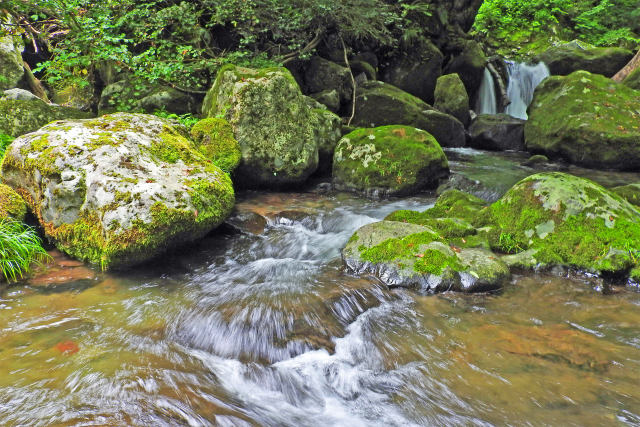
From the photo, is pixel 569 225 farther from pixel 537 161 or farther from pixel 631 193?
pixel 537 161

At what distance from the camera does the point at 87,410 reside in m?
2.29

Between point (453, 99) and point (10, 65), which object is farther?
point (453, 99)

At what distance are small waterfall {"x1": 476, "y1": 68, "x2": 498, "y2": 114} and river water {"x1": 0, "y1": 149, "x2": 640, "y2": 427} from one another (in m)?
13.5

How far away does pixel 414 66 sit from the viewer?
15242mm

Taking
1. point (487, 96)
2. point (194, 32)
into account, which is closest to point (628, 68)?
point (487, 96)

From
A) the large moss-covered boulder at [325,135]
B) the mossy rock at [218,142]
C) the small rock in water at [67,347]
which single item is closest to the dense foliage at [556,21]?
the large moss-covered boulder at [325,135]

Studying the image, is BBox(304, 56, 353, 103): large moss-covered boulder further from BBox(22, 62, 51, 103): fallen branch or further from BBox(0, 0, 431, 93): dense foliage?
BBox(22, 62, 51, 103): fallen branch

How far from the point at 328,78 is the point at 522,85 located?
9.29 metres

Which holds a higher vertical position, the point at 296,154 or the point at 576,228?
the point at 296,154

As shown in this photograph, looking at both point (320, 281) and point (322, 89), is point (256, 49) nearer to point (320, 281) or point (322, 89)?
point (322, 89)

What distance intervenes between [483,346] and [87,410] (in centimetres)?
301

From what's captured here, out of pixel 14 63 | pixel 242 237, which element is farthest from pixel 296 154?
A: pixel 14 63

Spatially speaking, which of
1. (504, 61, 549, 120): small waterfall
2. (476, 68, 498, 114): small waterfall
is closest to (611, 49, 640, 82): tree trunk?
(504, 61, 549, 120): small waterfall

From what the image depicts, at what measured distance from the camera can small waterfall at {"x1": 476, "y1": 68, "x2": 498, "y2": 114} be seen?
16047mm
